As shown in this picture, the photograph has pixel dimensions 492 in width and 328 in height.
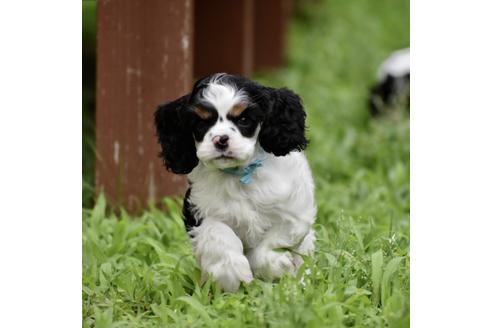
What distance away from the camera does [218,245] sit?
4.53 meters

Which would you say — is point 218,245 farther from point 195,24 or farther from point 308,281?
point 195,24

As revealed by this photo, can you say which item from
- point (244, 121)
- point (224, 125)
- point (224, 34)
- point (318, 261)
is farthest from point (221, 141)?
point (224, 34)

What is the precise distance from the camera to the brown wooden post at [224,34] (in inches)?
406

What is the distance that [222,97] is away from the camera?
4.32 m

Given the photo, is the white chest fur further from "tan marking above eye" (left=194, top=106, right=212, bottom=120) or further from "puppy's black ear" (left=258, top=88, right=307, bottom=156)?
"tan marking above eye" (left=194, top=106, right=212, bottom=120)

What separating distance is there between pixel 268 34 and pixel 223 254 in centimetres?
809

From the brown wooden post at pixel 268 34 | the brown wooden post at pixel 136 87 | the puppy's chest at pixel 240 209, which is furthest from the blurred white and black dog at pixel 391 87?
the puppy's chest at pixel 240 209

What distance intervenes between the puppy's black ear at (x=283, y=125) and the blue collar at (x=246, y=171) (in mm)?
90

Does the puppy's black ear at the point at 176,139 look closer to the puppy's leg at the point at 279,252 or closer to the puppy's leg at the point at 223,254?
the puppy's leg at the point at 223,254

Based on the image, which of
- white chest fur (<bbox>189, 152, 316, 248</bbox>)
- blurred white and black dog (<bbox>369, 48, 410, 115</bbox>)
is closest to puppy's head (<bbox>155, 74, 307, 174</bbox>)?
white chest fur (<bbox>189, 152, 316, 248</bbox>)

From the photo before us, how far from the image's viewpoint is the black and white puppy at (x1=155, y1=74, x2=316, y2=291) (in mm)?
4504

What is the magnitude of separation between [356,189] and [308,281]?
9.20ft

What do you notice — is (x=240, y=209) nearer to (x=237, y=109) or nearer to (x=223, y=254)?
(x=223, y=254)

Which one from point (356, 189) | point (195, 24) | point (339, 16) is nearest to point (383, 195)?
point (356, 189)
